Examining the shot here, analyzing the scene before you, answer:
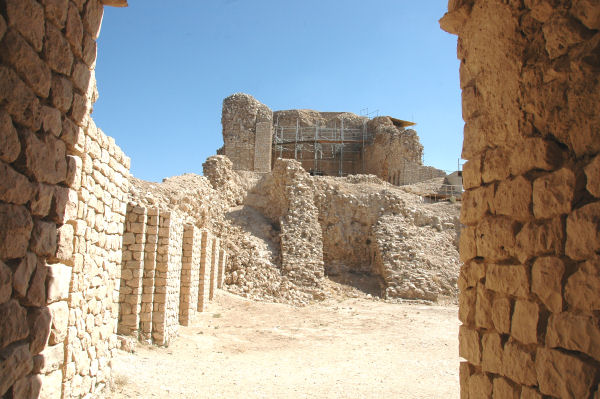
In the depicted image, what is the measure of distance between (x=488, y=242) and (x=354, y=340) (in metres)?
9.68

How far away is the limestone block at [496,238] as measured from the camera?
9.88ft

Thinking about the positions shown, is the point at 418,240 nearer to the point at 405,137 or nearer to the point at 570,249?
the point at 405,137

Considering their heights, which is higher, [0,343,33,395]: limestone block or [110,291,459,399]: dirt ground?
[0,343,33,395]: limestone block

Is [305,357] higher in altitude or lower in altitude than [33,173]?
lower

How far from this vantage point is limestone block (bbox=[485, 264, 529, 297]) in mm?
2865

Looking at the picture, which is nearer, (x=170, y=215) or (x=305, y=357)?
(x=170, y=215)

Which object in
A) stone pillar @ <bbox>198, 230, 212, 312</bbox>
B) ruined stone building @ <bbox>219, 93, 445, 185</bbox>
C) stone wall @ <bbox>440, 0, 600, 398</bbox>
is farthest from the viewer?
ruined stone building @ <bbox>219, 93, 445, 185</bbox>

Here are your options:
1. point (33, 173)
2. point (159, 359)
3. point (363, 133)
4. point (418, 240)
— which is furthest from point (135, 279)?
point (363, 133)

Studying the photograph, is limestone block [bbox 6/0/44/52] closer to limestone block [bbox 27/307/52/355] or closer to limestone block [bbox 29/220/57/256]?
limestone block [bbox 29/220/57/256]

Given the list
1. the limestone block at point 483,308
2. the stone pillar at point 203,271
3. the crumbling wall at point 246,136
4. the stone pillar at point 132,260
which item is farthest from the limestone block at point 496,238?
the crumbling wall at point 246,136

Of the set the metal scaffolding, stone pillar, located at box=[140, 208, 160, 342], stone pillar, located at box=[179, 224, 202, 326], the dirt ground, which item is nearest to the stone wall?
the dirt ground

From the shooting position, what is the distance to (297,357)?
33.7ft

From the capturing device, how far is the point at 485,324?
129 inches

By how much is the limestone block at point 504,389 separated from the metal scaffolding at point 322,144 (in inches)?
Result: 1410
